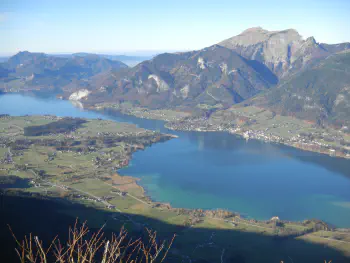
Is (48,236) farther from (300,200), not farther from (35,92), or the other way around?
(35,92)

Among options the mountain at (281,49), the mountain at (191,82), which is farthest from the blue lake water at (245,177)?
the mountain at (281,49)

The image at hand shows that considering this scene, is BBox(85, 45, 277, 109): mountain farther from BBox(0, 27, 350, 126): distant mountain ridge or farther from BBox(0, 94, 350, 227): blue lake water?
BBox(0, 94, 350, 227): blue lake water

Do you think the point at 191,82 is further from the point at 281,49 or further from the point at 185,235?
the point at 185,235

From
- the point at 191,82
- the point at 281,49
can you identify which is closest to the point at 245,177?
the point at 191,82

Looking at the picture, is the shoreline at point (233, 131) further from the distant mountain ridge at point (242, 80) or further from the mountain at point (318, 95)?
the mountain at point (318, 95)

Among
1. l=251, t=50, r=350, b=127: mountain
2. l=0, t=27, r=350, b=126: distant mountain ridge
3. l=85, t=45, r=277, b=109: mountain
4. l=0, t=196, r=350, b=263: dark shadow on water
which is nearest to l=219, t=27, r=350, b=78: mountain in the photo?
l=0, t=27, r=350, b=126: distant mountain ridge
